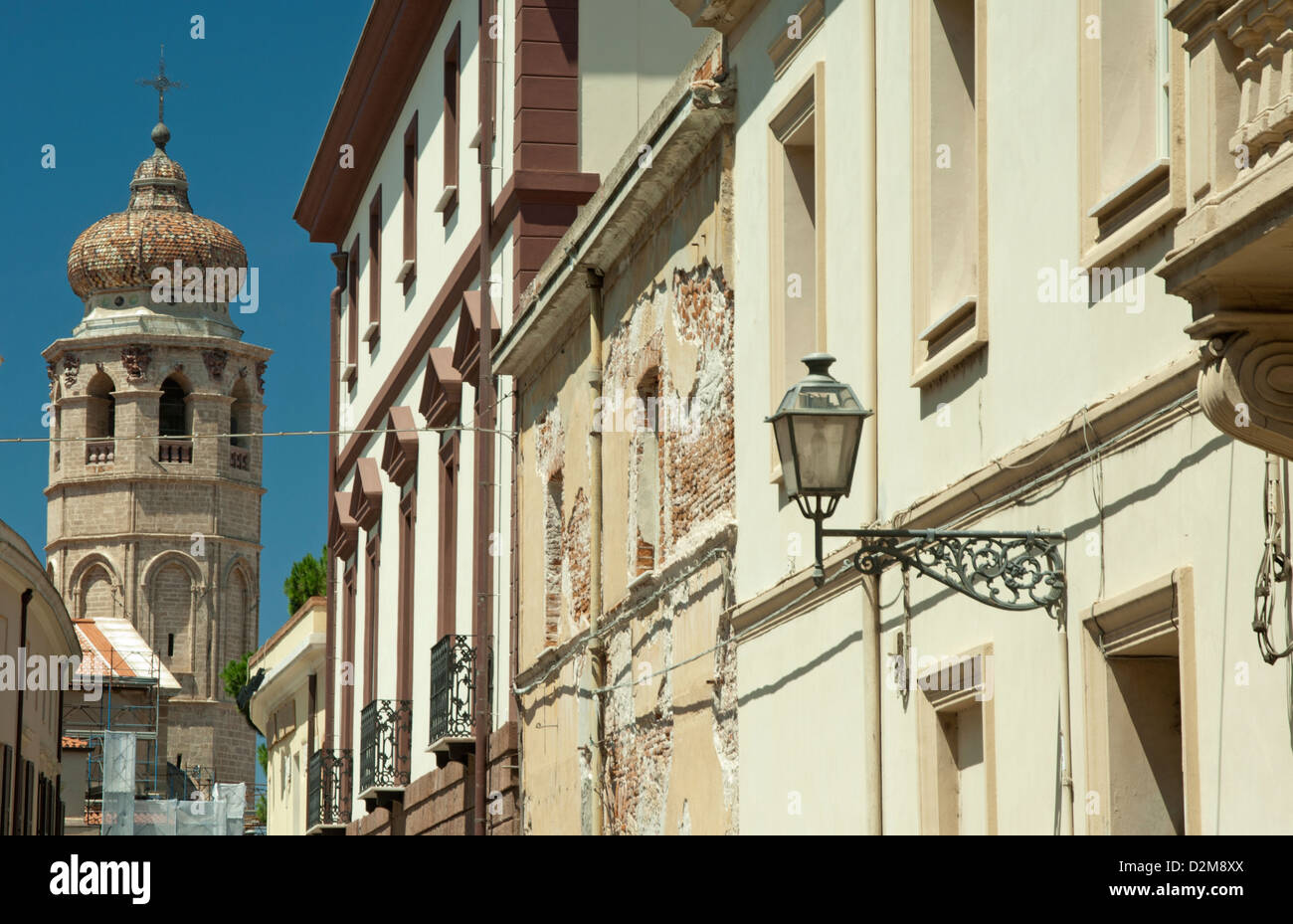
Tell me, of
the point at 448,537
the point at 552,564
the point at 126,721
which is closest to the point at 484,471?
the point at 552,564

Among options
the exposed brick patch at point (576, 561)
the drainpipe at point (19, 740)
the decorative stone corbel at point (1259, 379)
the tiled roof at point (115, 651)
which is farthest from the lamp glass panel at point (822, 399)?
the tiled roof at point (115, 651)

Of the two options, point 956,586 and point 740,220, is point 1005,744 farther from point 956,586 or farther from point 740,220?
point 740,220

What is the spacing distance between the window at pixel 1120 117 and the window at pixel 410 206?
19.3 meters

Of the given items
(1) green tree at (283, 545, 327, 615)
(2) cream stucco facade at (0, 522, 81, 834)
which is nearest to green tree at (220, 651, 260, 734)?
(1) green tree at (283, 545, 327, 615)

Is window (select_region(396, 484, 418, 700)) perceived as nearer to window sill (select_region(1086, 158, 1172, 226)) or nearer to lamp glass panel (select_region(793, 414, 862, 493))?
lamp glass panel (select_region(793, 414, 862, 493))

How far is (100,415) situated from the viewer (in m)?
110

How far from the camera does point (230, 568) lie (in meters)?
112

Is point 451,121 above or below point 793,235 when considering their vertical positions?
above

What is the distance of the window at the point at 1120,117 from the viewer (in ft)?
28.5

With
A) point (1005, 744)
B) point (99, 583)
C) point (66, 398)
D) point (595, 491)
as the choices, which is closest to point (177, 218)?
point (66, 398)

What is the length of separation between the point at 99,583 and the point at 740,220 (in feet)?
324

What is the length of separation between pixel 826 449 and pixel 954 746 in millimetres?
2039

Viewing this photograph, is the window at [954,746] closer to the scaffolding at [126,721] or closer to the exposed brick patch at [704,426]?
the exposed brick patch at [704,426]

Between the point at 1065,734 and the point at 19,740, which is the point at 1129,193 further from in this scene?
the point at 19,740
